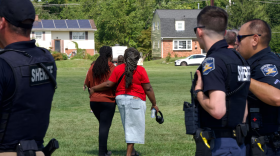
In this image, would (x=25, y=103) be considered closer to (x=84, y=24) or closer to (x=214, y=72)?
(x=214, y=72)

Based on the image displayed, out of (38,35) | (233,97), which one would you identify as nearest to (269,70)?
(233,97)

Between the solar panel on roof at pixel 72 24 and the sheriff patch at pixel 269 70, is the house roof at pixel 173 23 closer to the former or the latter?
the solar panel on roof at pixel 72 24

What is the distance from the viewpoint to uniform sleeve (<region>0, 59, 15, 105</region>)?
2.67 m

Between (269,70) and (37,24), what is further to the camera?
(37,24)

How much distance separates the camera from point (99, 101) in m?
7.48

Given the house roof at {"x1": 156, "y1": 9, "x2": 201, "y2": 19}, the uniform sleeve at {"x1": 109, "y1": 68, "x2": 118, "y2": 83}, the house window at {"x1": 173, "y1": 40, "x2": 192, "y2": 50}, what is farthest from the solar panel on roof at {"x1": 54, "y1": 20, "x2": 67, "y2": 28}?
the uniform sleeve at {"x1": 109, "y1": 68, "x2": 118, "y2": 83}

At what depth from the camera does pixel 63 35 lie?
66062mm

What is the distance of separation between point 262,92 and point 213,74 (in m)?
0.96

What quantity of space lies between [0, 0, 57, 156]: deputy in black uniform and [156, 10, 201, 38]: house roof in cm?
5953

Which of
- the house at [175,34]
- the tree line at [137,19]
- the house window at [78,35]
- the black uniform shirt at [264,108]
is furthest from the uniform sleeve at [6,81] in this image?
the house window at [78,35]

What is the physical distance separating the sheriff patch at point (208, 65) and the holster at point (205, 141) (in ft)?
1.78

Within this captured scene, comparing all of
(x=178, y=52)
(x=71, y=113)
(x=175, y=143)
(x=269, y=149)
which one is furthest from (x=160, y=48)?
(x=269, y=149)

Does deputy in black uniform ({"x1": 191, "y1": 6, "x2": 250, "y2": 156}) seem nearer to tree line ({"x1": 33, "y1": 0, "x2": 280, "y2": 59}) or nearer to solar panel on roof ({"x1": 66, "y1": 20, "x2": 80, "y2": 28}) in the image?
tree line ({"x1": 33, "y1": 0, "x2": 280, "y2": 59})

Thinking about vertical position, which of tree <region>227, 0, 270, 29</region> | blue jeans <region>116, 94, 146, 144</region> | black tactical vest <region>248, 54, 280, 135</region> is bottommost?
blue jeans <region>116, 94, 146, 144</region>
